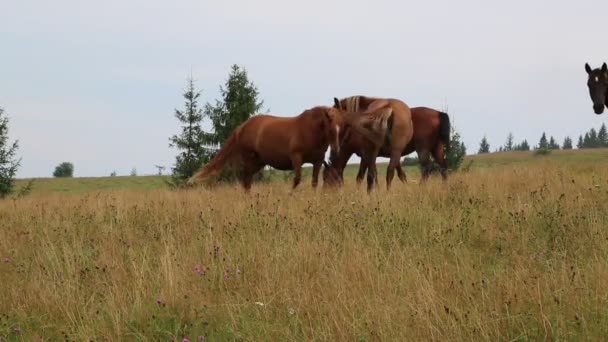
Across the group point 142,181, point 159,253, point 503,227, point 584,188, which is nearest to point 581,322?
point 503,227

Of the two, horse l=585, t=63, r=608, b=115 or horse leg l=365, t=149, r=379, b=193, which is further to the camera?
horse l=585, t=63, r=608, b=115

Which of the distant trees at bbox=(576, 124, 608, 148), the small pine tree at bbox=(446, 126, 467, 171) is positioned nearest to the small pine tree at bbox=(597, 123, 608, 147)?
the distant trees at bbox=(576, 124, 608, 148)

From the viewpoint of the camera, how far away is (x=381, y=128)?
33.0ft

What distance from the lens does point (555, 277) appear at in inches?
144

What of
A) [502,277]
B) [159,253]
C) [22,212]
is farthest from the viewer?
[22,212]

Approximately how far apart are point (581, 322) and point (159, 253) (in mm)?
3959

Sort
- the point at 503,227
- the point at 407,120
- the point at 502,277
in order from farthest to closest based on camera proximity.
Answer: the point at 407,120 → the point at 503,227 → the point at 502,277

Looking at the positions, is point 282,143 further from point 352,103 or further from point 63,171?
point 63,171

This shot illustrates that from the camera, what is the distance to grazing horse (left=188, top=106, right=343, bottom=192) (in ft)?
35.4

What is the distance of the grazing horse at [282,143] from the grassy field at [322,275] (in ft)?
12.3

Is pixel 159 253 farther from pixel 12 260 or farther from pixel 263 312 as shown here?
pixel 263 312

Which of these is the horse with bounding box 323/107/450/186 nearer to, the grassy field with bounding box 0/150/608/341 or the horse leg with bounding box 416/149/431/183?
the horse leg with bounding box 416/149/431/183

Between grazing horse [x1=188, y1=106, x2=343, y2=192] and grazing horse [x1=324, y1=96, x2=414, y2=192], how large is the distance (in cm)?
43

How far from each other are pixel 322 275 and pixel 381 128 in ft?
21.0
